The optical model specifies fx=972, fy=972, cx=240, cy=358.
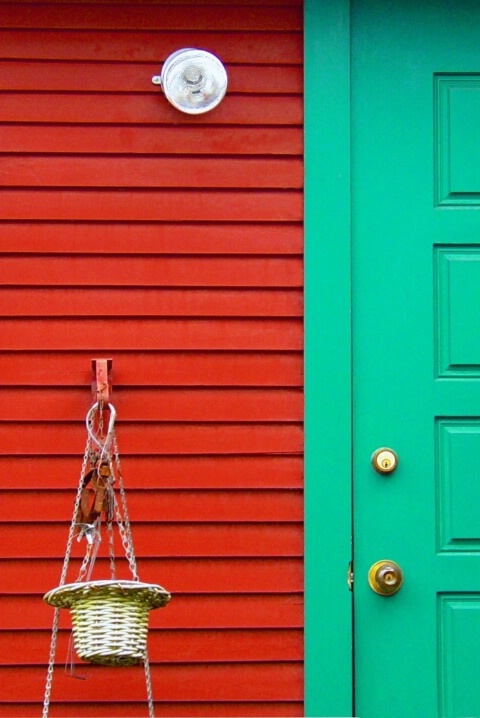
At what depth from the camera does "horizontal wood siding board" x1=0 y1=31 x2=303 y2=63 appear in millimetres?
3021

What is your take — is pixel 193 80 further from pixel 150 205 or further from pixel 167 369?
pixel 167 369

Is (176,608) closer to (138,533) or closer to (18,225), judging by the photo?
(138,533)

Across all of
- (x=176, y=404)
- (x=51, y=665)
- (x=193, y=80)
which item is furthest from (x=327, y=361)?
(x=51, y=665)

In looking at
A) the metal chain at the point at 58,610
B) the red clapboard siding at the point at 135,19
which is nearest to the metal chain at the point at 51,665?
the metal chain at the point at 58,610

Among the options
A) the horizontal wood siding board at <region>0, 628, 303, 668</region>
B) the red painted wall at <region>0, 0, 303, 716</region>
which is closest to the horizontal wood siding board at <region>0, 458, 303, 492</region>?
the red painted wall at <region>0, 0, 303, 716</region>

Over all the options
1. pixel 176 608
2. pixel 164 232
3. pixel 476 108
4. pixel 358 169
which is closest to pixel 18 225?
pixel 164 232

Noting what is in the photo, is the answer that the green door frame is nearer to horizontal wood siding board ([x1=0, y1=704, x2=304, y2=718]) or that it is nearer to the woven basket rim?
horizontal wood siding board ([x1=0, y1=704, x2=304, y2=718])

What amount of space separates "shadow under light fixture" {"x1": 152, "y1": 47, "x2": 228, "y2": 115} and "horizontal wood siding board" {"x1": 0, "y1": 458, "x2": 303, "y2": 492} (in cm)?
107

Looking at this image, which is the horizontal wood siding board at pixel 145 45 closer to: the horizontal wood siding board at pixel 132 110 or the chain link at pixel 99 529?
the horizontal wood siding board at pixel 132 110

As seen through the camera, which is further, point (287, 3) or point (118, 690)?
point (287, 3)

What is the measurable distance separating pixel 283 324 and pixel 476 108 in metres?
0.90

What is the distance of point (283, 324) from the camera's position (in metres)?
2.96

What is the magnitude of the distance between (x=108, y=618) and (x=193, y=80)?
1.57m

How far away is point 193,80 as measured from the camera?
114 inches
